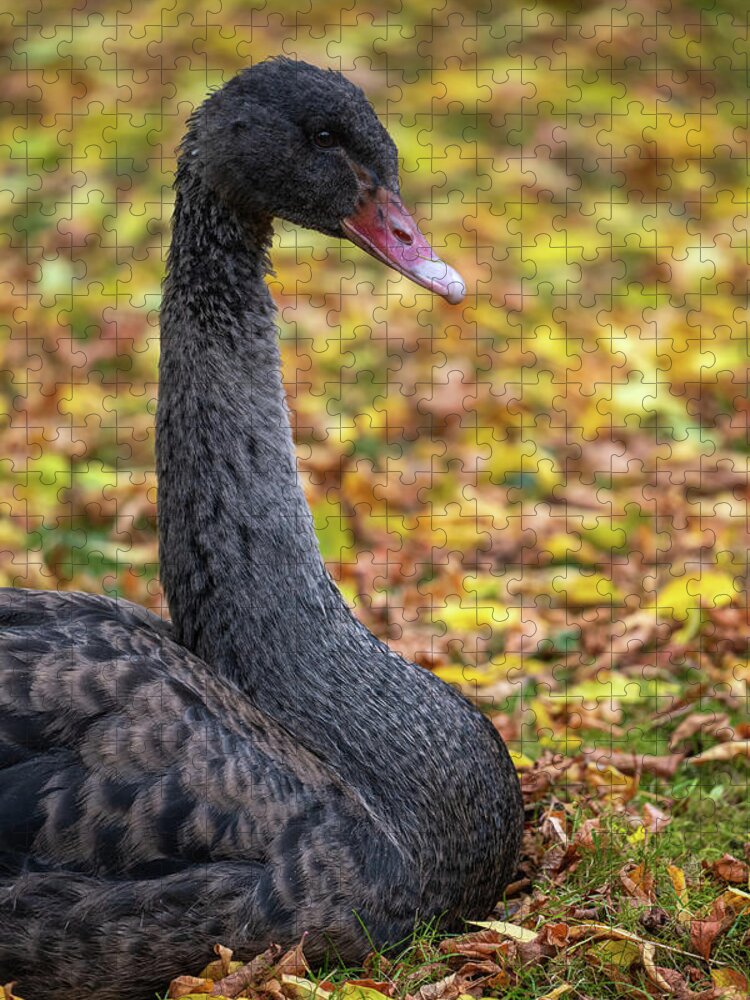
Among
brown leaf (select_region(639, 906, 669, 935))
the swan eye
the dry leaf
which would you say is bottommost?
brown leaf (select_region(639, 906, 669, 935))

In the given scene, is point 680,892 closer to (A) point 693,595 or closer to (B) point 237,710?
(B) point 237,710

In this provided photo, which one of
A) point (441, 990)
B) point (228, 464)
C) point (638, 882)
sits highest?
point (228, 464)

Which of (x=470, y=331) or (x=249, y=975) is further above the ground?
(x=470, y=331)

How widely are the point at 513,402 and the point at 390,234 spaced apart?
410cm

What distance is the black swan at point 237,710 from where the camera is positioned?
3395 millimetres

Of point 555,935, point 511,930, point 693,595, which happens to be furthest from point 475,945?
point 693,595

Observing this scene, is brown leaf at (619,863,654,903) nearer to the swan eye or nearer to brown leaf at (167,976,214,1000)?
brown leaf at (167,976,214,1000)

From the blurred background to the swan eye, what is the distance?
7.30 feet

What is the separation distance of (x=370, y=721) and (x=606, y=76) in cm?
722

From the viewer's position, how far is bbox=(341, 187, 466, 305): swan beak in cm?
385

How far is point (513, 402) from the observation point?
7953 mm

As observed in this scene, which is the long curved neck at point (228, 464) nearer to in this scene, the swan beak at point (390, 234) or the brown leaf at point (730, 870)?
the swan beak at point (390, 234)

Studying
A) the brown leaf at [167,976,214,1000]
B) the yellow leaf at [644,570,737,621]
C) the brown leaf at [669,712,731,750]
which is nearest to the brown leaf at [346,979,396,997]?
the brown leaf at [167,976,214,1000]

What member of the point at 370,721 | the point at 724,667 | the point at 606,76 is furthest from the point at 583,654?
the point at 606,76
